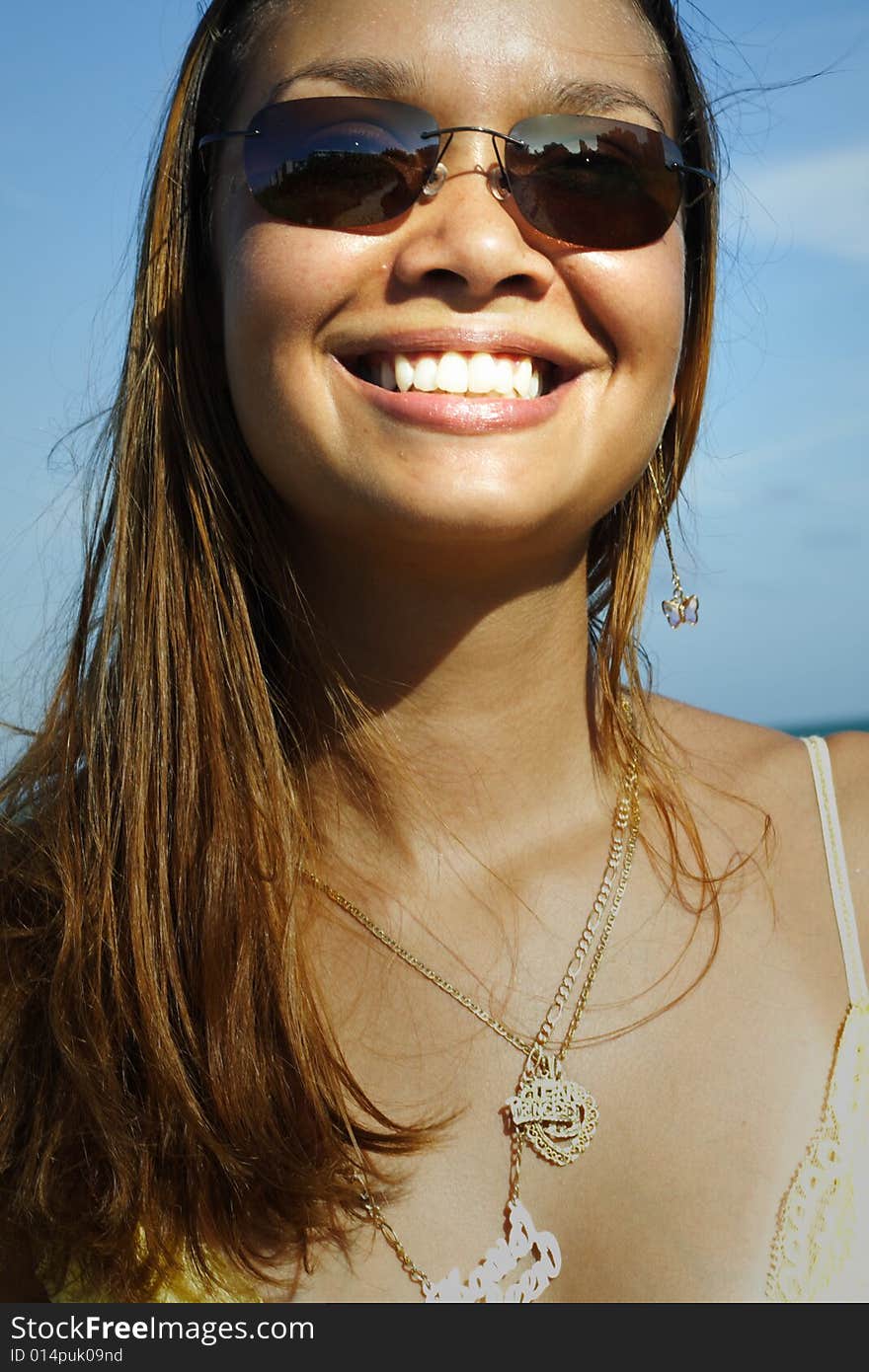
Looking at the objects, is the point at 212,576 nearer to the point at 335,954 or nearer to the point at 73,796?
the point at 73,796

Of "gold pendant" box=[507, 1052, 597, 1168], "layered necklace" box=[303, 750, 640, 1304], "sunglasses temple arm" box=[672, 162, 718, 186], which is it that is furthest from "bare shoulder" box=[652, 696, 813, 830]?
"sunglasses temple arm" box=[672, 162, 718, 186]

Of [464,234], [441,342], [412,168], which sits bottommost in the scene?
[441,342]

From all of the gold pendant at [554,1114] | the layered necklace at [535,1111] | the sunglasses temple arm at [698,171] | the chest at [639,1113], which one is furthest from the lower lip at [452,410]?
the gold pendant at [554,1114]

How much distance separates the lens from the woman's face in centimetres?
245

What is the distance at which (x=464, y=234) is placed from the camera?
2.40 meters

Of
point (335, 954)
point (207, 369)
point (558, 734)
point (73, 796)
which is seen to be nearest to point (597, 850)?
point (558, 734)

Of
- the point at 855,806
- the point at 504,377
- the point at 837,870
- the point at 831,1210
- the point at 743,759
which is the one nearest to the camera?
the point at 831,1210

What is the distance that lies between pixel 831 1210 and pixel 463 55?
6.96ft

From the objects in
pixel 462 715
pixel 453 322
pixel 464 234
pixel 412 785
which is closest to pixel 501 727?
pixel 462 715

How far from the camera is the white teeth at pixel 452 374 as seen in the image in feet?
8.09

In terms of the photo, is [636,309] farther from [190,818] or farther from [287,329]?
[190,818]

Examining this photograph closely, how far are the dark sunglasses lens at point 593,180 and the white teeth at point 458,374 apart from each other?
0.24 m

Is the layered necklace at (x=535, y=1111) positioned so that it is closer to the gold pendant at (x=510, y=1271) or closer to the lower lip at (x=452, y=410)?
the gold pendant at (x=510, y=1271)
